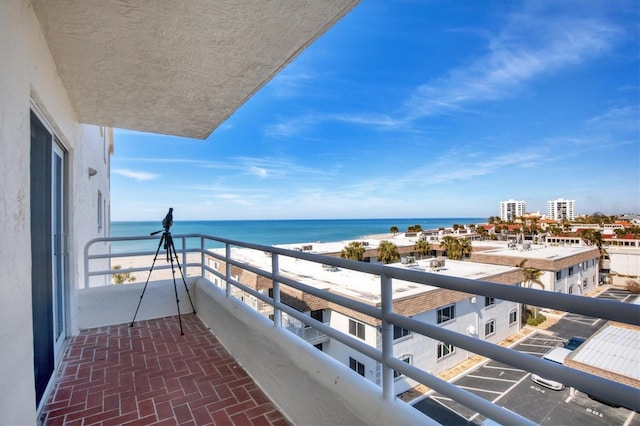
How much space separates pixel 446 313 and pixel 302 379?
329 inches

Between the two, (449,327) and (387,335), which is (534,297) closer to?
(387,335)

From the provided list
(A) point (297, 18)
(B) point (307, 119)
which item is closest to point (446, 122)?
(B) point (307, 119)

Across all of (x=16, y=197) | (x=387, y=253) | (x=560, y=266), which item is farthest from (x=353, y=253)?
(x=16, y=197)

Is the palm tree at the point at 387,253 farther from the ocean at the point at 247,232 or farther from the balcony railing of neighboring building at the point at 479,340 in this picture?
the balcony railing of neighboring building at the point at 479,340

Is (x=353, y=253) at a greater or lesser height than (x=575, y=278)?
greater

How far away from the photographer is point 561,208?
9475 cm

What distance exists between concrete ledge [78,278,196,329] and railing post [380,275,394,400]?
155 inches

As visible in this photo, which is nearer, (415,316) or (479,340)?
(479,340)

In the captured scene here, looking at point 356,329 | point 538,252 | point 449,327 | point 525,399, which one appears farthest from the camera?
point 538,252

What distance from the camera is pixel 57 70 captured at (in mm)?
2596

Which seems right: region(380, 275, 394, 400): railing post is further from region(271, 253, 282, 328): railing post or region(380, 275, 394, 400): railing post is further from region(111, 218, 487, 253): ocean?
region(111, 218, 487, 253): ocean

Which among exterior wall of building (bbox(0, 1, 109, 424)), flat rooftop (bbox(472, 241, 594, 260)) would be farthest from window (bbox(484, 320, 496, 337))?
flat rooftop (bbox(472, 241, 594, 260))

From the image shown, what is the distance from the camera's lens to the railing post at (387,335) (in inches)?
52.5

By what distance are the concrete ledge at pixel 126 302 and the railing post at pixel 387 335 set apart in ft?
12.9
